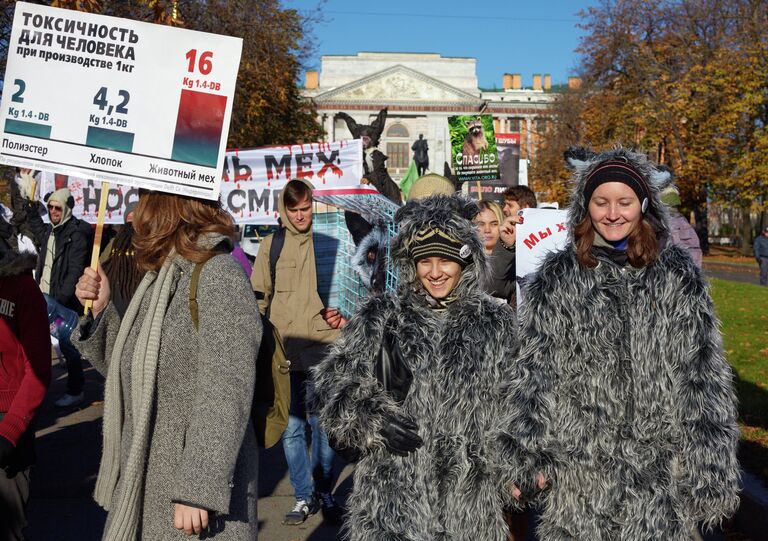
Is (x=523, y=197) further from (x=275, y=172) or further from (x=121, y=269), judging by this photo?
(x=275, y=172)

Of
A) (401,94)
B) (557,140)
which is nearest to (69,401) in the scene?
(557,140)

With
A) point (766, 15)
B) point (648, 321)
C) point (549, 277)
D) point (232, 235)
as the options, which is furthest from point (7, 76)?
point (766, 15)

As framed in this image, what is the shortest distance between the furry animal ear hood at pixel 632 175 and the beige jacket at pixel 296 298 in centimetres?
238

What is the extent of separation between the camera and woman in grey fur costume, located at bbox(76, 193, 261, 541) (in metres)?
2.52

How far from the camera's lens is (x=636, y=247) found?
3133 millimetres

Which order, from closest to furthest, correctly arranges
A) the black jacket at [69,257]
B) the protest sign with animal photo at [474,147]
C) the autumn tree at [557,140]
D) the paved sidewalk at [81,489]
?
1. the paved sidewalk at [81,489]
2. the black jacket at [69,257]
3. the protest sign with animal photo at [474,147]
4. the autumn tree at [557,140]

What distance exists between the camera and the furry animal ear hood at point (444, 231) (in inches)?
133

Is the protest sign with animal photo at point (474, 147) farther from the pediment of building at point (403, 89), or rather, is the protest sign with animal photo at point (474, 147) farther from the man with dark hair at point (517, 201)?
the pediment of building at point (403, 89)

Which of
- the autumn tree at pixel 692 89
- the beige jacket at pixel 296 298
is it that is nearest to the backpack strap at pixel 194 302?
the beige jacket at pixel 296 298

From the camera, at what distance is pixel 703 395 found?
290cm

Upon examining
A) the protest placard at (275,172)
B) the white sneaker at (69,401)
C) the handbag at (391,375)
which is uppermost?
the protest placard at (275,172)

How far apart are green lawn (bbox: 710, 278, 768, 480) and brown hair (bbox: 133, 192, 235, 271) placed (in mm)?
4383

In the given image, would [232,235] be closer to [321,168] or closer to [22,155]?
[22,155]

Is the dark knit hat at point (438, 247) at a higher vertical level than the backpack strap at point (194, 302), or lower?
higher
